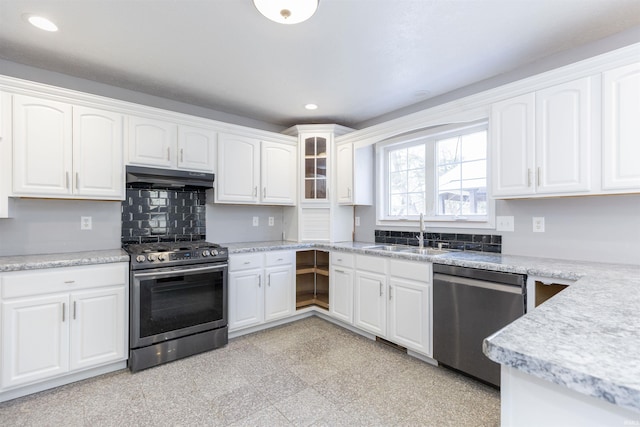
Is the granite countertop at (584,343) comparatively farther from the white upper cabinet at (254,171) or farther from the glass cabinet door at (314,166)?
the white upper cabinet at (254,171)

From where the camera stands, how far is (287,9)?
1.71 meters

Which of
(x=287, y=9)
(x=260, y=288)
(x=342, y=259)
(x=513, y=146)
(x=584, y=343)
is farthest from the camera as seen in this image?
(x=342, y=259)

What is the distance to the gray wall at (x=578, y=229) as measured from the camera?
208cm

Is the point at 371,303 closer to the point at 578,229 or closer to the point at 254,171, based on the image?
the point at 578,229

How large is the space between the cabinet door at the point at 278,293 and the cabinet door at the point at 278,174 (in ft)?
2.71

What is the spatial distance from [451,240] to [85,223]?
11.1 feet

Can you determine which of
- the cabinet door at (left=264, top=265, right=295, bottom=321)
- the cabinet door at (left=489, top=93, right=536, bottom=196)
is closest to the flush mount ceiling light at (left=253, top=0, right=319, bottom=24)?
the cabinet door at (left=489, top=93, right=536, bottom=196)

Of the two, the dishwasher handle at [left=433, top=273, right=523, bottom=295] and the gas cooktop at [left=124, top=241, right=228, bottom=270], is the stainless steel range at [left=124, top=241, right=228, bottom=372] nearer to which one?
the gas cooktop at [left=124, top=241, right=228, bottom=270]

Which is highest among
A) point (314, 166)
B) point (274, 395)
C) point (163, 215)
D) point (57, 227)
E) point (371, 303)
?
point (314, 166)

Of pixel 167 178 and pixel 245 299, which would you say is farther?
pixel 245 299

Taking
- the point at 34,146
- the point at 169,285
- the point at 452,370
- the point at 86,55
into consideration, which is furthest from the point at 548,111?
the point at 34,146

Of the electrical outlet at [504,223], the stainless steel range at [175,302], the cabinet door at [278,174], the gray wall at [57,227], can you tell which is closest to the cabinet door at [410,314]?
the electrical outlet at [504,223]

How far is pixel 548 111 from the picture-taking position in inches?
85.0

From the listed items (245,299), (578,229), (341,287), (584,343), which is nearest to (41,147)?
(245,299)
